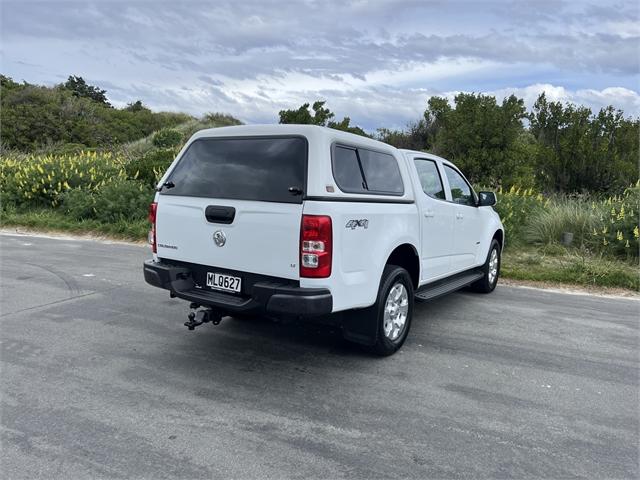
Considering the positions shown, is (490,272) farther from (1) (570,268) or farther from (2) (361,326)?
(2) (361,326)

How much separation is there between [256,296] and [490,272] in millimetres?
4488

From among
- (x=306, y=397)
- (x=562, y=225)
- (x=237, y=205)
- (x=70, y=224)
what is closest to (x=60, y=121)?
(x=70, y=224)

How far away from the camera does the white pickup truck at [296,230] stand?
3865mm

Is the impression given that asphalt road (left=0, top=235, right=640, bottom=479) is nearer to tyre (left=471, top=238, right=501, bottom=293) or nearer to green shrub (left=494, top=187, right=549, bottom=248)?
tyre (left=471, top=238, right=501, bottom=293)

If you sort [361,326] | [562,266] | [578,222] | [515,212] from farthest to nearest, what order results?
1. [515,212]
2. [578,222]
3. [562,266]
4. [361,326]

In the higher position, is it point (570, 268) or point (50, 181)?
point (50, 181)

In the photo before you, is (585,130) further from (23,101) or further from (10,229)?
(23,101)

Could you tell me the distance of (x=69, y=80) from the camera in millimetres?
53094

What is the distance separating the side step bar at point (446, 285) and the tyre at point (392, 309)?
351 millimetres

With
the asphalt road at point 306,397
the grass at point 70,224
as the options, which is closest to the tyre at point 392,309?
the asphalt road at point 306,397

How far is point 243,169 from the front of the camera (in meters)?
4.30

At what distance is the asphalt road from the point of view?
3.09 metres

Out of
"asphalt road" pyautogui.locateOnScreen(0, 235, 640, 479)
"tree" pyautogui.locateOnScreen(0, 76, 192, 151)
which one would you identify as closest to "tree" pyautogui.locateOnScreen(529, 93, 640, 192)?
"asphalt road" pyautogui.locateOnScreen(0, 235, 640, 479)

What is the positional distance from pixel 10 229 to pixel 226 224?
11946 millimetres
